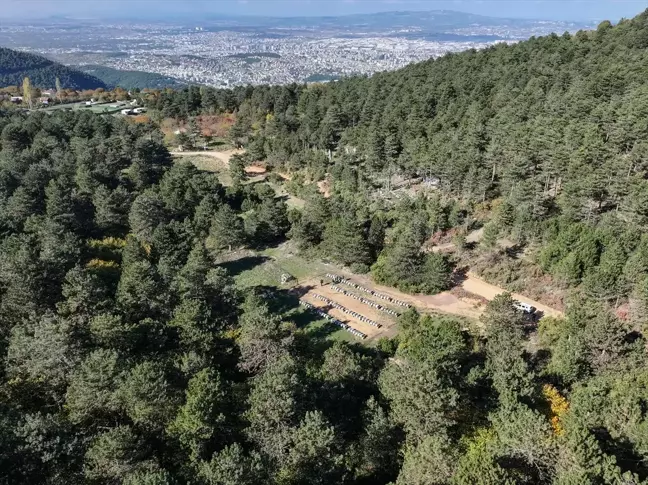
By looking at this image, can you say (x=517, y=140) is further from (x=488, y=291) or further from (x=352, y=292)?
(x=352, y=292)

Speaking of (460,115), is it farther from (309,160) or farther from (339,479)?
Result: (339,479)

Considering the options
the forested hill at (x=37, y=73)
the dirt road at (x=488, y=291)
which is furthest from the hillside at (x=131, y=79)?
the dirt road at (x=488, y=291)

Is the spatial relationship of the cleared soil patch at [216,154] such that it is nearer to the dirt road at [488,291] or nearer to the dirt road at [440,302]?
the dirt road at [440,302]

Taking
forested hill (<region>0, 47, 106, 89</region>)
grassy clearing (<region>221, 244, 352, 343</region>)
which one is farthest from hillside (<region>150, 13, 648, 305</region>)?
forested hill (<region>0, 47, 106, 89</region>)

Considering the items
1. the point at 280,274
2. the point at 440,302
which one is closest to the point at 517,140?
the point at 440,302

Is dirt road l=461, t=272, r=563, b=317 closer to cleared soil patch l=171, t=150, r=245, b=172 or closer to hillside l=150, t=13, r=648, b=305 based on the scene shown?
hillside l=150, t=13, r=648, b=305

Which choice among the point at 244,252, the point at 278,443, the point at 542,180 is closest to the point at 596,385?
the point at 278,443
